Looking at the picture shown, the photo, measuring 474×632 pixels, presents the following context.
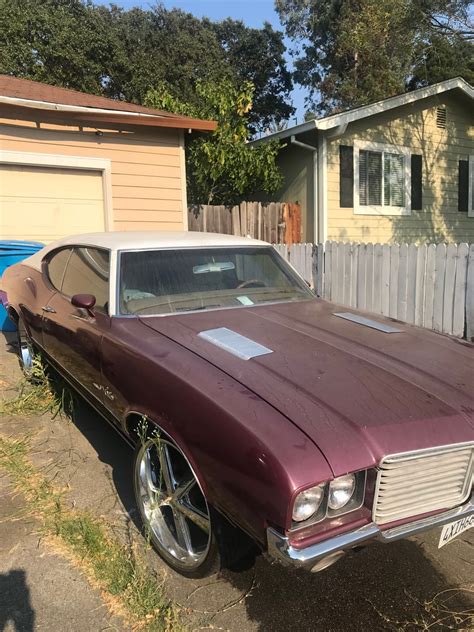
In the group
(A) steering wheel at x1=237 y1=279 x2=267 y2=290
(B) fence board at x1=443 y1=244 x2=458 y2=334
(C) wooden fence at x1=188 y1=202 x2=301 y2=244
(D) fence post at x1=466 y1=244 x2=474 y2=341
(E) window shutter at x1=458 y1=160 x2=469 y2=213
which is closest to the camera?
(A) steering wheel at x1=237 y1=279 x2=267 y2=290

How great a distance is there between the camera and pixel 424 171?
12000 mm

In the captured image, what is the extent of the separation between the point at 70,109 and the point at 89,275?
465cm

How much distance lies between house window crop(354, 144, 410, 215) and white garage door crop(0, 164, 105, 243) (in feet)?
19.2

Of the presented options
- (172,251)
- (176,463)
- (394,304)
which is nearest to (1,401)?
(172,251)

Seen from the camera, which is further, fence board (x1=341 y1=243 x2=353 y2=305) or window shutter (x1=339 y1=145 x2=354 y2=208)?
window shutter (x1=339 y1=145 x2=354 y2=208)

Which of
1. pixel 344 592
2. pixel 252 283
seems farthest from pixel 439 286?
pixel 344 592

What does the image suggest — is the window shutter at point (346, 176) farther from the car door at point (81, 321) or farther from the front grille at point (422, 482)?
the front grille at point (422, 482)

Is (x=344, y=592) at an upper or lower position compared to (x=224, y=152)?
lower

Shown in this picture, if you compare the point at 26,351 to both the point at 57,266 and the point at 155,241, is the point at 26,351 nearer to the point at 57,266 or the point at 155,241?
the point at 57,266

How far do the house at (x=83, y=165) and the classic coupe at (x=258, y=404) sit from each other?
4.42 m

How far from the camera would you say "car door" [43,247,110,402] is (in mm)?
3028

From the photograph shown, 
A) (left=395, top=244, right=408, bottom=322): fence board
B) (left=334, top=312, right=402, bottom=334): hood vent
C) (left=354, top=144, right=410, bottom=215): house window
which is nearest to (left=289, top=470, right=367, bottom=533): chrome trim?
(left=334, top=312, right=402, bottom=334): hood vent

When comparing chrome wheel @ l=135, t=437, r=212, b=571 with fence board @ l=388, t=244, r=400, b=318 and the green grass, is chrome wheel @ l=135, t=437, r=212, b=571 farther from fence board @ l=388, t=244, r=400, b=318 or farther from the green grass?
fence board @ l=388, t=244, r=400, b=318

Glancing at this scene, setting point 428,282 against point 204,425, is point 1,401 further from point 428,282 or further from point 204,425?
point 428,282
